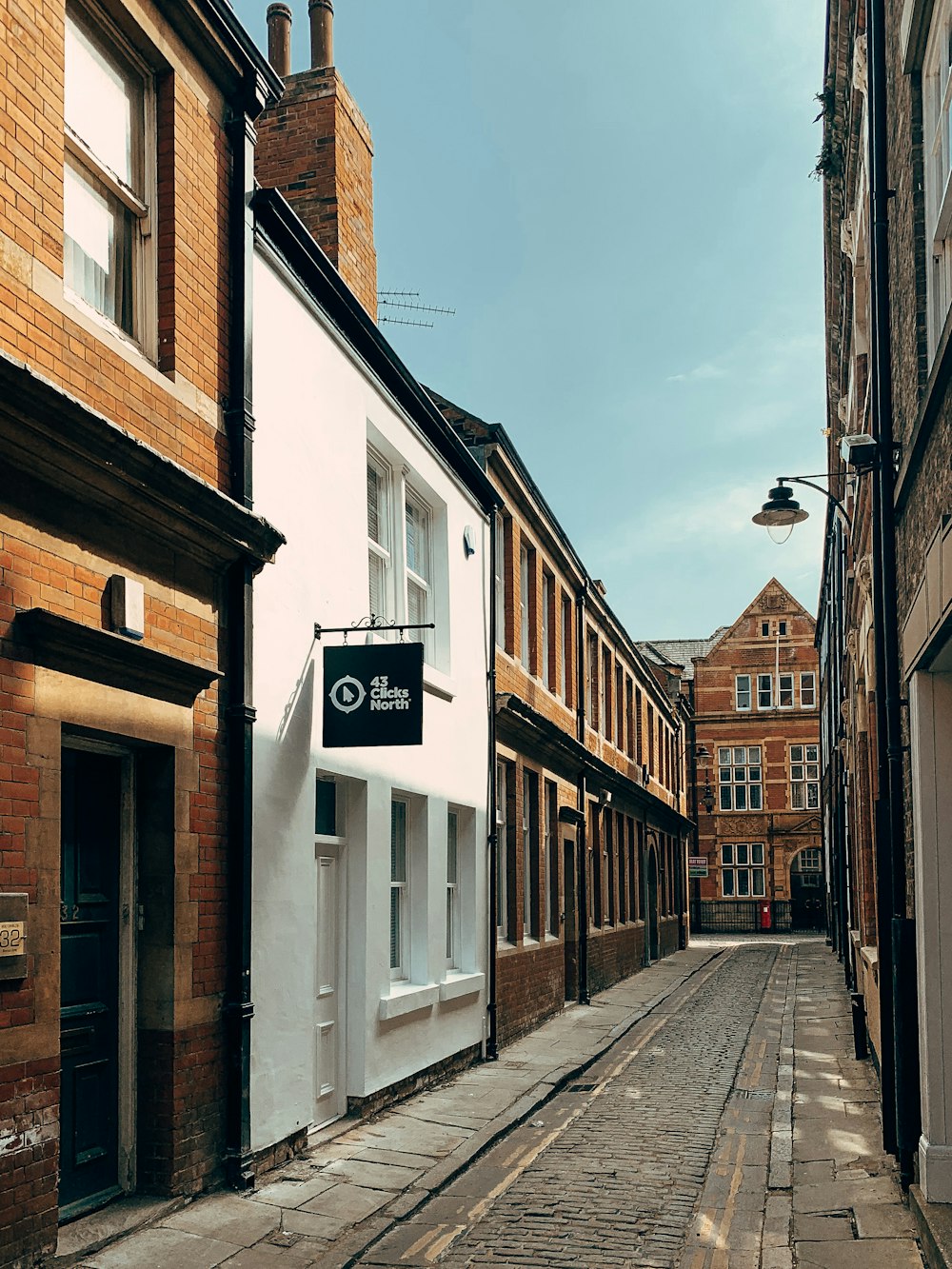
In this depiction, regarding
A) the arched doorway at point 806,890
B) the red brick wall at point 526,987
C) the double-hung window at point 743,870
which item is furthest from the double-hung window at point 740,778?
the red brick wall at point 526,987

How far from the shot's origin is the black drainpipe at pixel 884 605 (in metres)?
9.03

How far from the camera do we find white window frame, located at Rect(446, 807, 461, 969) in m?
14.3

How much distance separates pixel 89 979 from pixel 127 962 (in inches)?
12.4

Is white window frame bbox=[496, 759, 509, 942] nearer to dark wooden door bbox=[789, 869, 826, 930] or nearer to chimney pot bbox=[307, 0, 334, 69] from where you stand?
chimney pot bbox=[307, 0, 334, 69]

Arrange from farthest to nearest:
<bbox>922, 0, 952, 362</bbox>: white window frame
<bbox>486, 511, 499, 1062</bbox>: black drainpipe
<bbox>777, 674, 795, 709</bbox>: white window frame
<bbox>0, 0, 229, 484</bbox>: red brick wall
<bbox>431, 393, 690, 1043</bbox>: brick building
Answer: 1. <bbox>777, 674, 795, 709</bbox>: white window frame
2. <bbox>431, 393, 690, 1043</bbox>: brick building
3. <bbox>486, 511, 499, 1062</bbox>: black drainpipe
4. <bbox>922, 0, 952, 362</bbox>: white window frame
5. <bbox>0, 0, 229, 484</bbox>: red brick wall

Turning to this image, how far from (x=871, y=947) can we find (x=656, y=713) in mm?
23521

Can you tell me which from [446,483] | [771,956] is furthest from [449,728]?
[771,956]

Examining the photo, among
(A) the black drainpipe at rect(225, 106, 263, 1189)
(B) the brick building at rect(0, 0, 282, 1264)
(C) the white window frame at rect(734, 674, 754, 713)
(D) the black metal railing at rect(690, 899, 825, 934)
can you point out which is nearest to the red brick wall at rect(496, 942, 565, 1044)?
(A) the black drainpipe at rect(225, 106, 263, 1189)

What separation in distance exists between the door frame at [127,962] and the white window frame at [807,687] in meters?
52.8

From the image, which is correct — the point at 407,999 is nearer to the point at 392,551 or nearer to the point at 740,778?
the point at 392,551

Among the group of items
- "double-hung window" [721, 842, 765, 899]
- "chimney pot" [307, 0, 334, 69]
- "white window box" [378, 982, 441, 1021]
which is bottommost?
"double-hung window" [721, 842, 765, 899]

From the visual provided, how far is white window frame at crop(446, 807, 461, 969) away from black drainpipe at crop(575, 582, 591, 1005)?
7210 mm

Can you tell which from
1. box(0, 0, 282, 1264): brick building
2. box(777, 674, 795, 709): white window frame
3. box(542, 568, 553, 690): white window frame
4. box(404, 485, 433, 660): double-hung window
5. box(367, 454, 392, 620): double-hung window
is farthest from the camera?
box(777, 674, 795, 709): white window frame

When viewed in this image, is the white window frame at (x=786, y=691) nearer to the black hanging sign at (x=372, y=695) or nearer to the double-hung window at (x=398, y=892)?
the double-hung window at (x=398, y=892)
